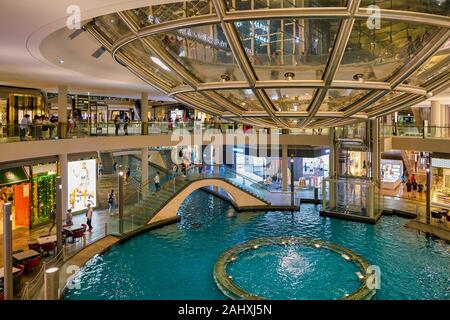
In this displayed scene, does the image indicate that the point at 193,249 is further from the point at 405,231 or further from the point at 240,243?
the point at 405,231

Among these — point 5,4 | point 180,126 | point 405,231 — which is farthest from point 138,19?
point 180,126

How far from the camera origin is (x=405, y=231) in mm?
21781

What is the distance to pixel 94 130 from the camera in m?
24.1

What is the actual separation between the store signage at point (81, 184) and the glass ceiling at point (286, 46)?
17.1 metres

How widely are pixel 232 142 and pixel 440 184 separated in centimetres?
1640

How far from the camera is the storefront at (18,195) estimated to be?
66.0 ft

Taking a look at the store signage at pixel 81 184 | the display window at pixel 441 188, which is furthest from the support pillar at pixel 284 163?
the store signage at pixel 81 184

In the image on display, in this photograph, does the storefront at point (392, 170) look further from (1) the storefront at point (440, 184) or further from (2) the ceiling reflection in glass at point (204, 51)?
(2) the ceiling reflection in glass at point (204, 51)

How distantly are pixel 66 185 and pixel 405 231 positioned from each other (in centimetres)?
2064

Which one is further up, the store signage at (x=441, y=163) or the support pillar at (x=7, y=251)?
the store signage at (x=441, y=163)

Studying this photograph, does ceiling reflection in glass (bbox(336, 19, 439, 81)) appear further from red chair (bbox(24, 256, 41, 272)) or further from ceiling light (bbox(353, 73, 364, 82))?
red chair (bbox(24, 256, 41, 272))

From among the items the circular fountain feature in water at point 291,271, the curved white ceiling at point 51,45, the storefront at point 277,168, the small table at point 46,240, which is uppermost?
the curved white ceiling at point 51,45

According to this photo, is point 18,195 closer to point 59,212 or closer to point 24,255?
point 59,212
